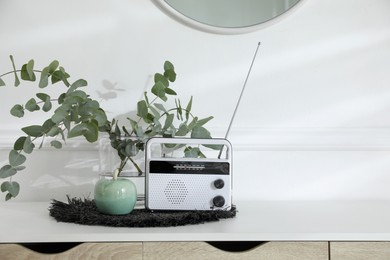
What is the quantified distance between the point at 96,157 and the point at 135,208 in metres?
0.33

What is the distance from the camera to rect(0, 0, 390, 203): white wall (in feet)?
6.03

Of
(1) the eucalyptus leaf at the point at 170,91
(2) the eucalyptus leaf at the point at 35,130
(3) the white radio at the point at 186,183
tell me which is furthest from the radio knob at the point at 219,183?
(2) the eucalyptus leaf at the point at 35,130

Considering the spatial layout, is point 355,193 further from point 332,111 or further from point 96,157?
point 96,157

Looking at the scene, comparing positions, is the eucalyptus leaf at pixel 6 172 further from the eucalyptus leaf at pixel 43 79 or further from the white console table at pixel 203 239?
the eucalyptus leaf at pixel 43 79

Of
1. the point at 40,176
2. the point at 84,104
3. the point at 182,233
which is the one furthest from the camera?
the point at 40,176

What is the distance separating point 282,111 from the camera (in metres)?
1.90

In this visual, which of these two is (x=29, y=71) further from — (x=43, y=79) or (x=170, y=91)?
(x=170, y=91)

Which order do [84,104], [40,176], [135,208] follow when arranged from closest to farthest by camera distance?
1. [84,104]
2. [135,208]
3. [40,176]

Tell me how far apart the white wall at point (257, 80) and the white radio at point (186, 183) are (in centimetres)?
36

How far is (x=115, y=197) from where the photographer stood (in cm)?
146

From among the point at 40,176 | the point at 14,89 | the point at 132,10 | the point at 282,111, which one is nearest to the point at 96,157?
the point at 40,176

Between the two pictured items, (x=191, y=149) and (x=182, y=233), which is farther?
(x=191, y=149)

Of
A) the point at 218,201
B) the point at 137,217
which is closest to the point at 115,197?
the point at 137,217

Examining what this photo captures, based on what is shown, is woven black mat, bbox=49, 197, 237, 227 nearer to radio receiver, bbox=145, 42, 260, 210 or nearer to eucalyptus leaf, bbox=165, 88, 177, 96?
radio receiver, bbox=145, 42, 260, 210
